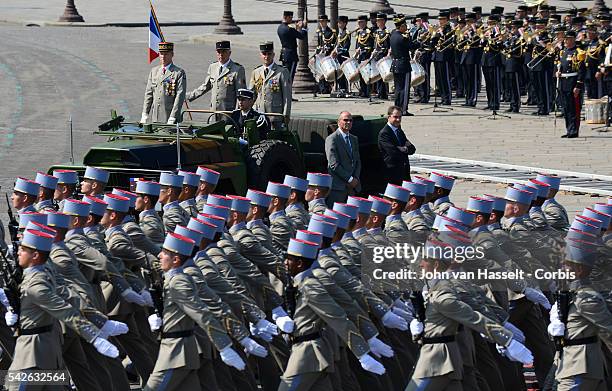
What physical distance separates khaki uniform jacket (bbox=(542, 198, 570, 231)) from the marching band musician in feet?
57.1

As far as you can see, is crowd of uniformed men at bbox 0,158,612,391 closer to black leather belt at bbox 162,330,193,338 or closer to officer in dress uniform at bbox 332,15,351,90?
black leather belt at bbox 162,330,193,338

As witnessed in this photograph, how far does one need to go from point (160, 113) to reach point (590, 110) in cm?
1175

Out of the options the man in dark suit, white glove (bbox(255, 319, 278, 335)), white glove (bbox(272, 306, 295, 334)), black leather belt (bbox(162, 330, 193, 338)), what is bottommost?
white glove (bbox(255, 319, 278, 335))

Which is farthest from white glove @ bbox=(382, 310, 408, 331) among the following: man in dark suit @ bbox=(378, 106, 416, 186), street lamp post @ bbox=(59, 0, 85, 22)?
street lamp post @ bbox=(59, 0, 85, 22)

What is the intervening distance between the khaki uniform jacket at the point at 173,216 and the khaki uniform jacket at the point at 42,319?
10.1 feet

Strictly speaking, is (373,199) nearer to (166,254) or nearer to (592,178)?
(166,254)

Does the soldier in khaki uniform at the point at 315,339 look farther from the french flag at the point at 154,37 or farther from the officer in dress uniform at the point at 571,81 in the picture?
the officer in dress uniform at the point at 571,81

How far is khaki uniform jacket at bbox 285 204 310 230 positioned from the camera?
1429 centimetres

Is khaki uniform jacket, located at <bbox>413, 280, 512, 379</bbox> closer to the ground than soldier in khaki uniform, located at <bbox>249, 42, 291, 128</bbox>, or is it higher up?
closer to the ground

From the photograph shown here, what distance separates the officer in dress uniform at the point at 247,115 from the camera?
18969mm

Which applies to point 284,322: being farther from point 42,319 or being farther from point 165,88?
point 165,88

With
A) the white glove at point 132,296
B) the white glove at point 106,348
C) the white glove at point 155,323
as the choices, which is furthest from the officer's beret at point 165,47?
the white glove at point 106,348

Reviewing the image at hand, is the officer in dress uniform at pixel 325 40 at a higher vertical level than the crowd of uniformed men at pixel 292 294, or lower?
higher

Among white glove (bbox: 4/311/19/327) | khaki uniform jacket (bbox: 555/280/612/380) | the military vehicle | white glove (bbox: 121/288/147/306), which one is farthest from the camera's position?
the military vehicle
